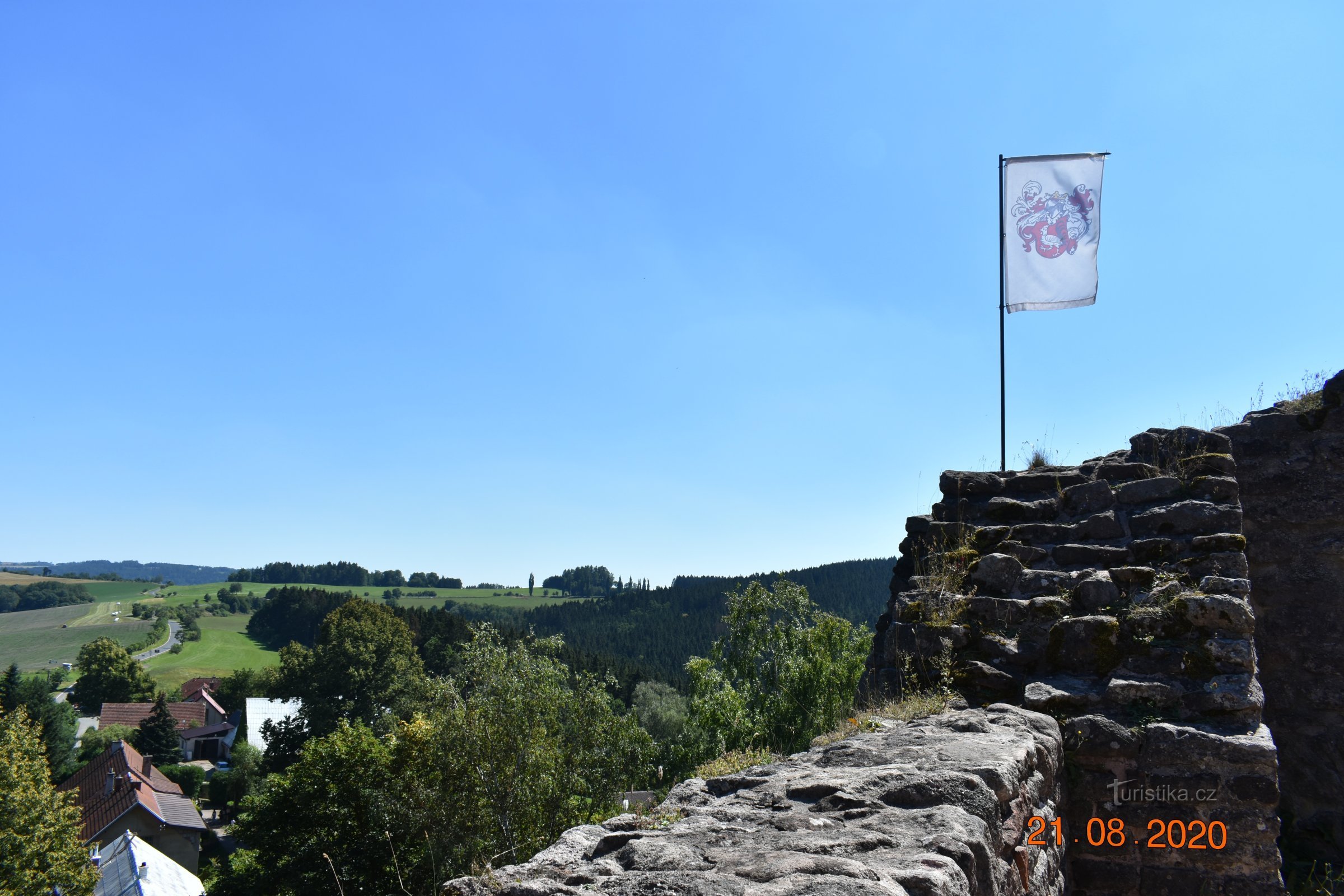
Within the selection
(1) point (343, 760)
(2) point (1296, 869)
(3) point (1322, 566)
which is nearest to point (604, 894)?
(2) point (1296, 869)

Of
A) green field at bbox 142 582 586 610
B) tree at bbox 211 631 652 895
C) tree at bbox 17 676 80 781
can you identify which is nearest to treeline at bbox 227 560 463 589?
green field at bbox 142 582 586 610

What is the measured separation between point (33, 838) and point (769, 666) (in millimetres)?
21165

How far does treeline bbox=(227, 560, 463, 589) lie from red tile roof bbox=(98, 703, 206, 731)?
100100mm

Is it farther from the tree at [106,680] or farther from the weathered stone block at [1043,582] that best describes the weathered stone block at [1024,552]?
the tree at [106,680]

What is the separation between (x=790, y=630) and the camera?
55.6 ft

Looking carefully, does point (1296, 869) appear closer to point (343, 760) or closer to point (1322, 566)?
point (1322, 566)

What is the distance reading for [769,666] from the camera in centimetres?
Result: 1652

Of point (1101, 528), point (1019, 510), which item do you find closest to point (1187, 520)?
point (1101, 528)

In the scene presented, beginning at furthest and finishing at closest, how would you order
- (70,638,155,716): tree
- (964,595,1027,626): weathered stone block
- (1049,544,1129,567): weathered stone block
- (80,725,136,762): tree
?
(70,638,155,716): tree
(80,725,136,762): tree
(1049,544,1129,567): weathered stone block
(964,595,1027,626): weathered stone block

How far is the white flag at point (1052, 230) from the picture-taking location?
30.6 ft

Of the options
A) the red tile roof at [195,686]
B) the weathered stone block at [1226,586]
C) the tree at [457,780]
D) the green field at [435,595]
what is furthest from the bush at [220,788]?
the green field at [435,595]

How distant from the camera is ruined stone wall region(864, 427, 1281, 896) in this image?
4305 mm

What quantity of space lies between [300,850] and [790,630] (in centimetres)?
1636

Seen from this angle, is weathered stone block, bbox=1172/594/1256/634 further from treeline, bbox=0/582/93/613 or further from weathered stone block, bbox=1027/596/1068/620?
treeline, bbox=0/582/93/613
